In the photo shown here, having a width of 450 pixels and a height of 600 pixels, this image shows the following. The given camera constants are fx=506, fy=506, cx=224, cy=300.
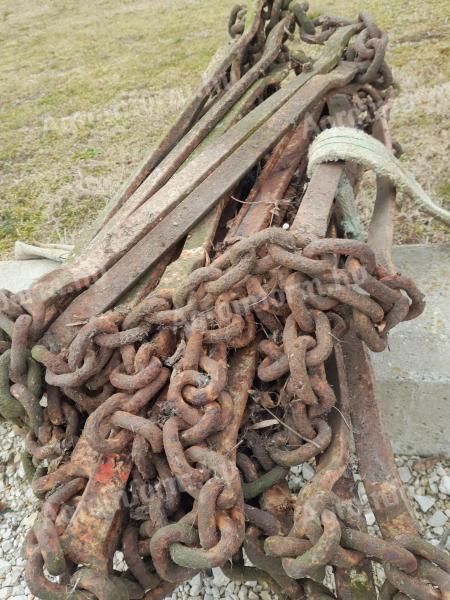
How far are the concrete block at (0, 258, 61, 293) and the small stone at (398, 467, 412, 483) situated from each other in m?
2.55

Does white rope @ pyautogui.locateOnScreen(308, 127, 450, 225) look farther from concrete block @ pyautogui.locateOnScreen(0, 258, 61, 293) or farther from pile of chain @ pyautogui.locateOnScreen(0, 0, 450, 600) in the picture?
concrete block @ pyautogui.locateOnScreen(0, 258, 61, 293)

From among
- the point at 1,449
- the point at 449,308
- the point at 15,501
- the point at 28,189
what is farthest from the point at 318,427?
the point at 28,189

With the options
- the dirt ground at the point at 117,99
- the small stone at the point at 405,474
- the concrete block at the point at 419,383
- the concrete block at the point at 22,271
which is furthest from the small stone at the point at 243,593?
the dirt ground at the point at 117,99

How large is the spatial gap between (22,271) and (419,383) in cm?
275

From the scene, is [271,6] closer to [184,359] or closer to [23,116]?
[184,359]

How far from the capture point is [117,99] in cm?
781

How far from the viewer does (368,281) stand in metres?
1.53

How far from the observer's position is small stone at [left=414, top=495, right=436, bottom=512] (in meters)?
2.44

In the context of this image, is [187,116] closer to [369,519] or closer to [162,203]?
[162,203]

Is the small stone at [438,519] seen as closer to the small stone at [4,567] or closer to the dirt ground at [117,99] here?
the small stone at [4,567]

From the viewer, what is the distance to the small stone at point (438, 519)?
238cm

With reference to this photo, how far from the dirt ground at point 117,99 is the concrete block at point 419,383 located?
4.48 ft

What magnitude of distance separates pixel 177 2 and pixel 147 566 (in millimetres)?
14181

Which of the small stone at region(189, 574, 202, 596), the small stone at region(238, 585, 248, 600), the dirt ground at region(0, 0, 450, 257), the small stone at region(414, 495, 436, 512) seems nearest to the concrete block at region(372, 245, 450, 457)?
the small stone at region(414, 495, 436, 512)
